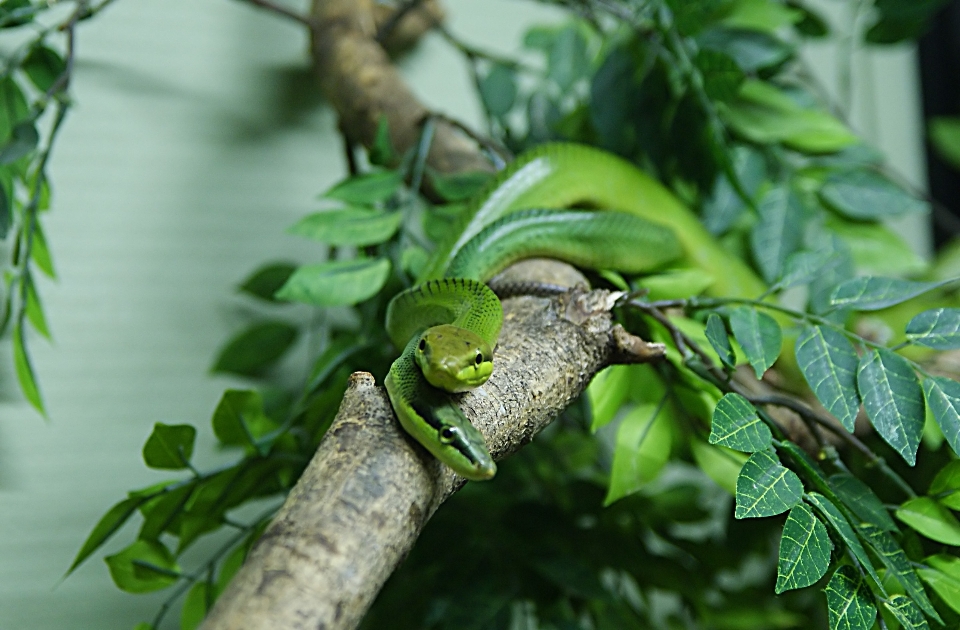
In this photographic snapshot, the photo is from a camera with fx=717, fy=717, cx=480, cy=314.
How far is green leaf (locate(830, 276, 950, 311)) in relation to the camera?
855 millimetres

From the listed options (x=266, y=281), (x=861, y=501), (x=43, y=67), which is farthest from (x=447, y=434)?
(x=43, y=67)

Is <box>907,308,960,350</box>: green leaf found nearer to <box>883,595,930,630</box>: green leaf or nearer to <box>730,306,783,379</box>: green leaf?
<box>730,306,783,379</box>: green leaf

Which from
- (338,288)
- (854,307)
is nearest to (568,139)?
(338,288)

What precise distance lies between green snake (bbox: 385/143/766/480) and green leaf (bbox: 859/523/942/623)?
430 mm

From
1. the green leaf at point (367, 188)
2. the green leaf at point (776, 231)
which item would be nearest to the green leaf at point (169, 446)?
the green leaf at point (367, 188)

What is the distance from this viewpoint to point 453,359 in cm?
69

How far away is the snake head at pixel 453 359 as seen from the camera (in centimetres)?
68

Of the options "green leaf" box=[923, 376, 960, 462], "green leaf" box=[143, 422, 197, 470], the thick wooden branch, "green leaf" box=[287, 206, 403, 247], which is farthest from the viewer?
"green leaf" box=[287, 206, 403, 247]

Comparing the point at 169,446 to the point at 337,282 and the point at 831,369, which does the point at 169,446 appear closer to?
the point at 337,282

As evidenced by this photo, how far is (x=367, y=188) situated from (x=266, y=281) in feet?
1.07

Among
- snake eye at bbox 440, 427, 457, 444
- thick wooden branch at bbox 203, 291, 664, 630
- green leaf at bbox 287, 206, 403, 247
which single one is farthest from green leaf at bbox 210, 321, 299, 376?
snake eye at bbox 440, 427, 457, 444

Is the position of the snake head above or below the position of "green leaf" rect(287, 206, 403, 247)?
above

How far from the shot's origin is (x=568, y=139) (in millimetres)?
1635

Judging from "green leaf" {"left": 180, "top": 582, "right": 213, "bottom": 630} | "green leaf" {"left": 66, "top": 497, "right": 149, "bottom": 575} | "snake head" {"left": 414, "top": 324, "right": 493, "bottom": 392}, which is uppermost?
"snake head" {"left": 414, "top": 324, "right": 493, "bottom": 392}
